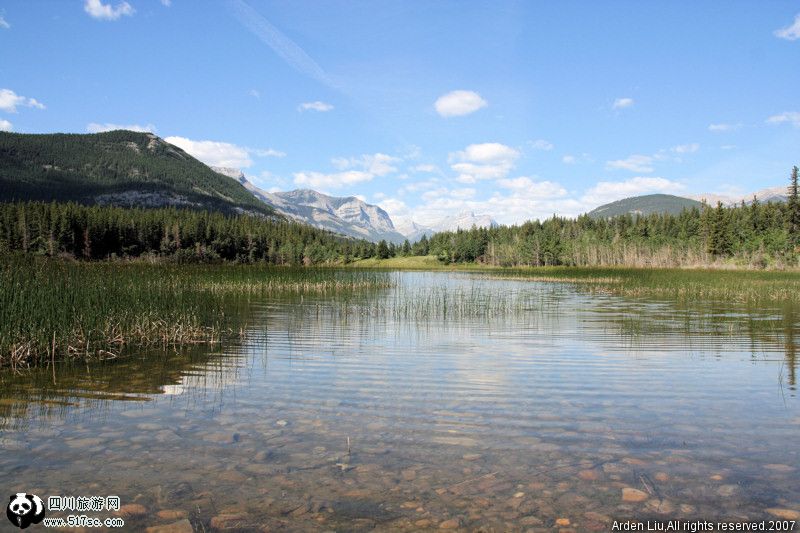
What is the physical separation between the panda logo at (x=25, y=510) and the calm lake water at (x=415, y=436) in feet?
0.91

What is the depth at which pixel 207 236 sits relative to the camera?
128 m


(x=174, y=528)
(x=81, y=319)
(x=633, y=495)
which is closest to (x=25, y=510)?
(x=174, y=528)

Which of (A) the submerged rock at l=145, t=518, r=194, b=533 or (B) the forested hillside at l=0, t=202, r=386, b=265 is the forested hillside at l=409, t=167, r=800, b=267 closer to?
(B) the forested hillside at l=0, t=202, r=386, b=265

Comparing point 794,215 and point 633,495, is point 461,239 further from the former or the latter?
point 633,495

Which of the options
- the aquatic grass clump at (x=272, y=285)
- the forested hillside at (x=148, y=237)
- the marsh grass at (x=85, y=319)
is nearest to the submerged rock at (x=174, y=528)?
the marsh grass at (x=85, y=319)

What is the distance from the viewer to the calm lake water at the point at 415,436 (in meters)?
5.71

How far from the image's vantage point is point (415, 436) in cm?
804

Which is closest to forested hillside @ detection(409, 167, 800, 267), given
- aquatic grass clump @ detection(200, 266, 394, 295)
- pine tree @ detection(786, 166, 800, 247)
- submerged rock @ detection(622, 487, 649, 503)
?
pine tree @ detection(786, 166, 800, 247)

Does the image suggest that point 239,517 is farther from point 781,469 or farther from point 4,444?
point 781,469

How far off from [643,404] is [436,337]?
10.3 meters

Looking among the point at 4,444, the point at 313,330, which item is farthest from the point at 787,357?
the point at 4,444

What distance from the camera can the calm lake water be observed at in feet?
18.7

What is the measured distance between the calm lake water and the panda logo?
28 centimetres

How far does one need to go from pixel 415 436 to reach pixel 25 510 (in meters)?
4.86
